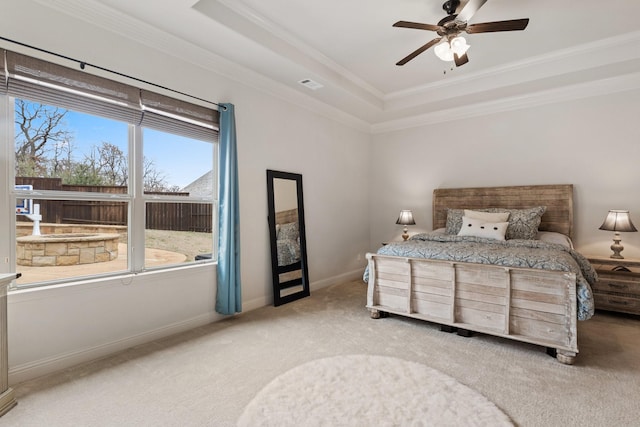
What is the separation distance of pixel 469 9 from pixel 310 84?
6.27 ft

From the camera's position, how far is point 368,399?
6.29 feet

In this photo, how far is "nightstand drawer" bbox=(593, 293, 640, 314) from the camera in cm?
329

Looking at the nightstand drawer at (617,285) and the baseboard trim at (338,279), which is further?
the baseboard trim at (338,279)

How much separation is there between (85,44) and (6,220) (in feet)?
4.38

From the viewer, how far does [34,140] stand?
2227 millimetres

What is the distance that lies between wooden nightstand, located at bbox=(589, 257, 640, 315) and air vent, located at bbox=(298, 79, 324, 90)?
3.68m

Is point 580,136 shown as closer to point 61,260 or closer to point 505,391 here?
point 505,391

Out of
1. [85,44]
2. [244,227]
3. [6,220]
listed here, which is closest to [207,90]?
[85,44]

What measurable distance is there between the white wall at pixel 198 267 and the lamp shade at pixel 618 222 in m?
3.13

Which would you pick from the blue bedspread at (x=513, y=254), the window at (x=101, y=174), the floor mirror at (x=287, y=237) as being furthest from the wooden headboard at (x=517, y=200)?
the window at (x=101, y=174)

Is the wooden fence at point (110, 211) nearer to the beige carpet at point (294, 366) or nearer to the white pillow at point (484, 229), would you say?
the beige carpet at point (294, 366)

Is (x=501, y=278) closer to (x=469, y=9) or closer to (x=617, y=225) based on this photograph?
(x=617, y=225)

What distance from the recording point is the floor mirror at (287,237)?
3826 mm

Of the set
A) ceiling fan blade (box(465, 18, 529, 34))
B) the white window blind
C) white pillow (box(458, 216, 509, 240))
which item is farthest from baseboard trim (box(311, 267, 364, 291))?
ceiling fan blade (box(465, 18, 529, 34))
